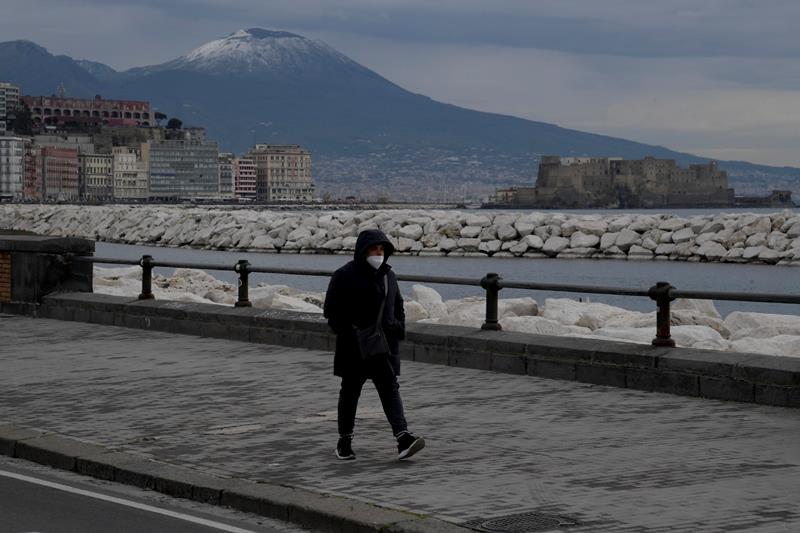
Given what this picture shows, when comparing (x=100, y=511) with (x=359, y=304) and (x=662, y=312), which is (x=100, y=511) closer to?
(x=359, y=304)

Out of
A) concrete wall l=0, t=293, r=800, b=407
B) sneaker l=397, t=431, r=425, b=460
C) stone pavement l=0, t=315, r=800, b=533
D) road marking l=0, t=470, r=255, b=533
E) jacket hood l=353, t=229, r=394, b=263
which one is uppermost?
jacket hood l=353, t=229, r=394, b=263

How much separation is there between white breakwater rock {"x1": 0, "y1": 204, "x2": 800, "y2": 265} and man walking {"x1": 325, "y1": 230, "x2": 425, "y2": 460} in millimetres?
62704

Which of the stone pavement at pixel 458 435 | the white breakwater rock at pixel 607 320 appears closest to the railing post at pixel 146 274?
the white breakwater rock at pixel 607 320

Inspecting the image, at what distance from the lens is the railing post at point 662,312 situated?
13.7m

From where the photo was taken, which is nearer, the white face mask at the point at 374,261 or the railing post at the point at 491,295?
the white face mask at the point at 374,261

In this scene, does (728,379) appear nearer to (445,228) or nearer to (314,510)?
(314,510)

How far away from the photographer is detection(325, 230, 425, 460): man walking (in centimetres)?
1034

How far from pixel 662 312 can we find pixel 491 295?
231 cm

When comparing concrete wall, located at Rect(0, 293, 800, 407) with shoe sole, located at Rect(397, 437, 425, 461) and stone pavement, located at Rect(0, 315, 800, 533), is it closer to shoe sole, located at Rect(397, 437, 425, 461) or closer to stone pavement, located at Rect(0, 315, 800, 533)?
stone pavement, located at Rect(0, 315, 800, 533)

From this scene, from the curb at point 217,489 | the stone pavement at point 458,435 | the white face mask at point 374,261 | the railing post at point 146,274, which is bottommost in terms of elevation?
the curb at point 217,489

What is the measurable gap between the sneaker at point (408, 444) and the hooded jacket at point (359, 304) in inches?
22.5

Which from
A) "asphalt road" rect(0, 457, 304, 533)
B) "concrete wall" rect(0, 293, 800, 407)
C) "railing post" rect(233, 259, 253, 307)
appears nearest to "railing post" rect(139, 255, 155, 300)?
"concrete wall" rect(0, 293, 800, 407)

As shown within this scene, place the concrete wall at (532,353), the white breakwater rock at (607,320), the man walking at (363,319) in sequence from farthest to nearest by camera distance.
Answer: the white breakwater rock at (607,320) → the concrete wall at (532,353) → the man walking at (363,319)

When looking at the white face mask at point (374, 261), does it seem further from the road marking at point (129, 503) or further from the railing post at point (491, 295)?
the railing post at point (491, 295)
